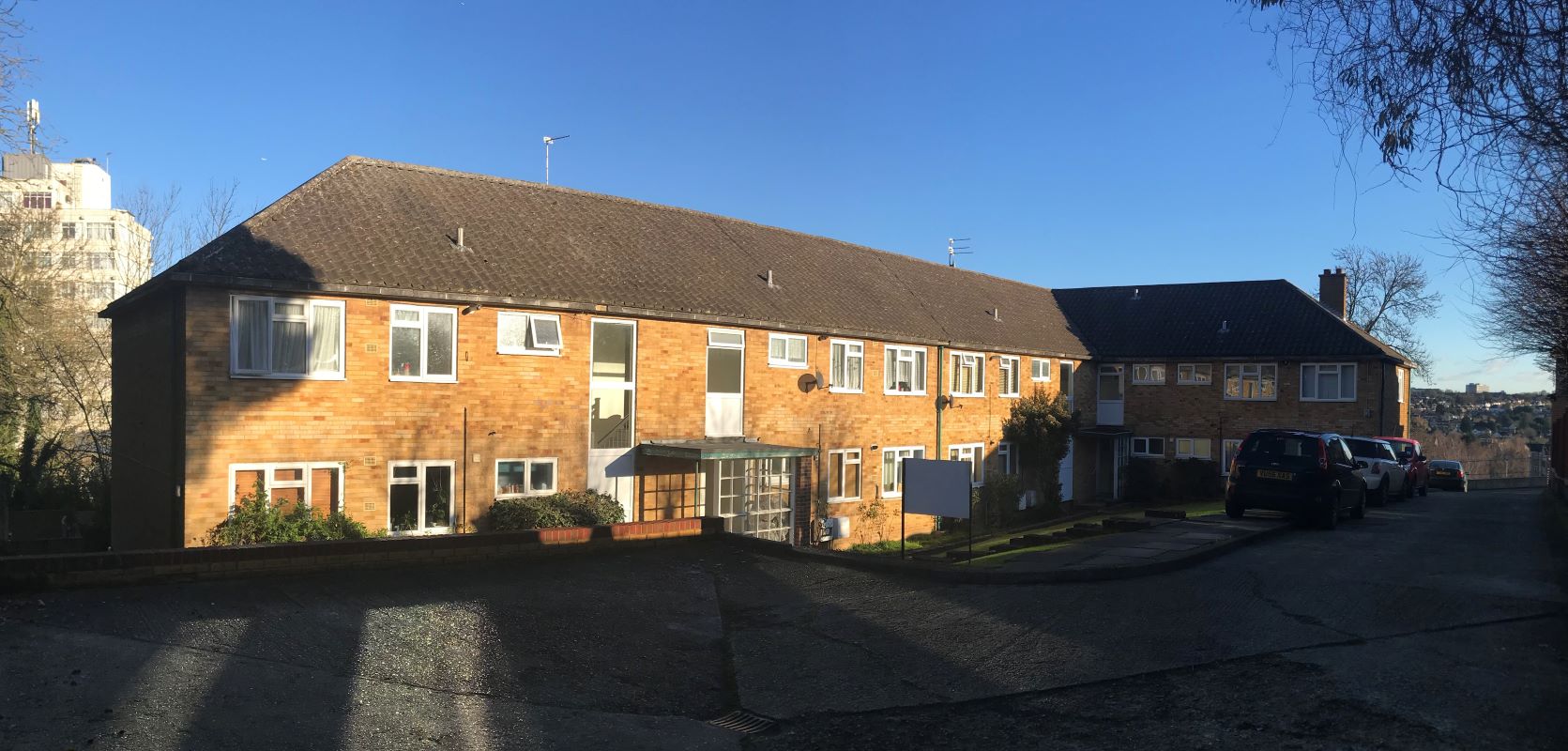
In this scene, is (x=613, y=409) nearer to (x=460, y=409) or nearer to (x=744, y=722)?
(x=460, y=409)

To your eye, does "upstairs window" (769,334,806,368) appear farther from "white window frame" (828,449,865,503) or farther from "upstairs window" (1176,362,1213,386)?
"upstairs window" (1176,362,1213,386)

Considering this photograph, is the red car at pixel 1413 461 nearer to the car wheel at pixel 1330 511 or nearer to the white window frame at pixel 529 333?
the car wheel at pixel 1330 511

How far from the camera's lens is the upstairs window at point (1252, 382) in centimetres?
3328

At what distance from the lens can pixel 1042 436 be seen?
3031 centimetres

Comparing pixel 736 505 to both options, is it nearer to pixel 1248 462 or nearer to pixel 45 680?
pixel 1248 462

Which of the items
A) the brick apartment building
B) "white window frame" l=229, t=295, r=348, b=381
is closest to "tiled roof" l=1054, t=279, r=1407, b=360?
the brick apartment building

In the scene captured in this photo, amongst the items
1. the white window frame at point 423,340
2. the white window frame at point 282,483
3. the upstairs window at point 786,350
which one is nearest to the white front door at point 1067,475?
the upstairs window at point 786,350

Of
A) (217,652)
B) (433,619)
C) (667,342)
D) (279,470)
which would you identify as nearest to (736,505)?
(667,342)

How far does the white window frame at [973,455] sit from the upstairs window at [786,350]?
6.76 m

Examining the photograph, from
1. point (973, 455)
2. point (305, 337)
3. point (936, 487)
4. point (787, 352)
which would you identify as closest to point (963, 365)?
point (973, 455)

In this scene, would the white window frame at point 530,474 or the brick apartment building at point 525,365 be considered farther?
the white window frame at point 530,474

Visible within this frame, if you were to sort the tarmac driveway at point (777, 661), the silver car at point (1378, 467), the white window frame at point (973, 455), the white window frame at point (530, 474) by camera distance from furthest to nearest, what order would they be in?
1. the white window frame at point (973, 455)
2. the silver car at point (1378, 467)
3. the white window frame at point (530, 474)
4. the tarmac driveway at point (777, 661)

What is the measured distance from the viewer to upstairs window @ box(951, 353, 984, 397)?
1096 inches

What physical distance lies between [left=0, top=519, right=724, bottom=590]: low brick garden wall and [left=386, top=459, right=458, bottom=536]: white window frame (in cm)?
489
